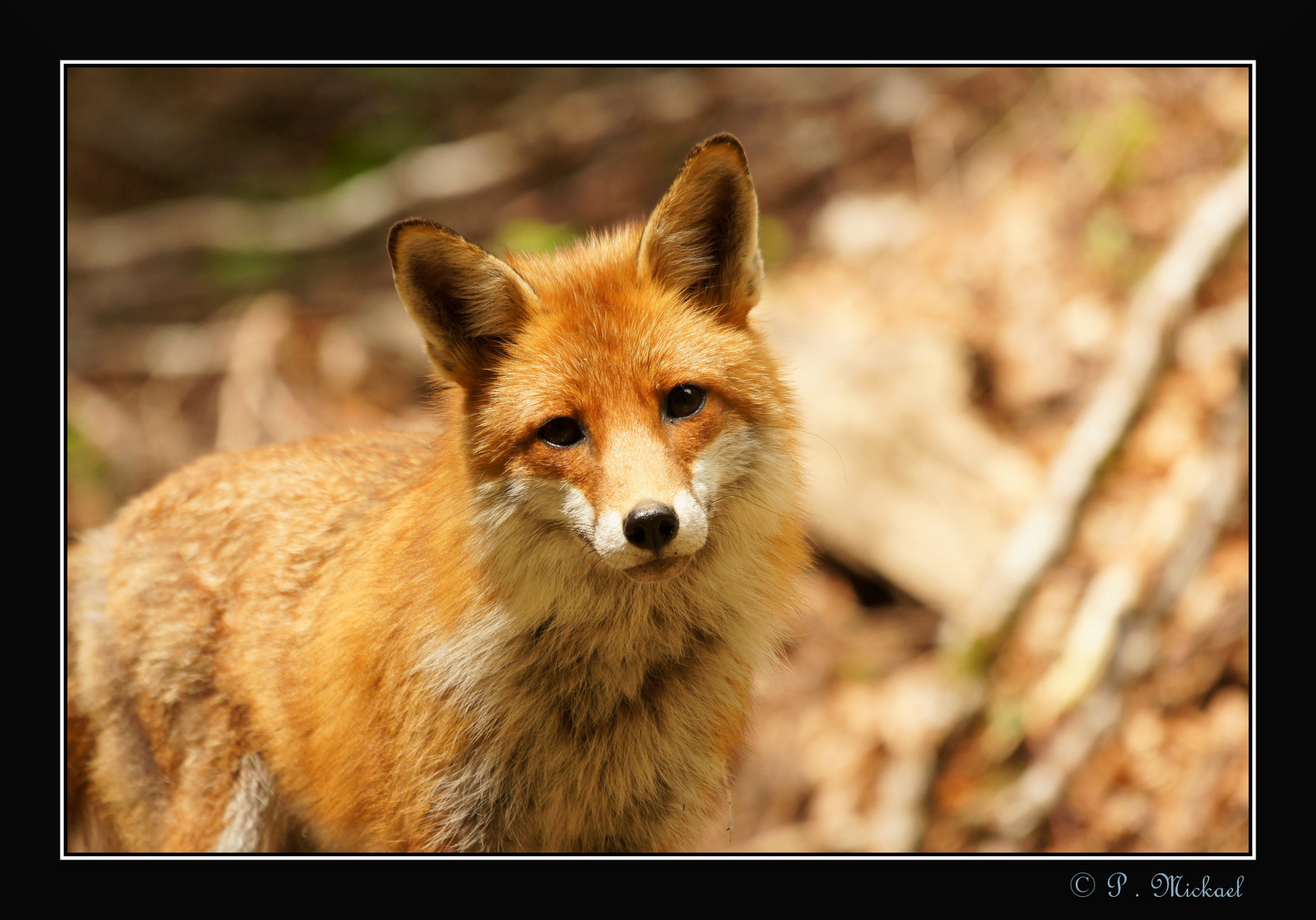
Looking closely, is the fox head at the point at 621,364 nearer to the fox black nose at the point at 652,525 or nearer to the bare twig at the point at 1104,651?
the fox black nose at the point at 652,525

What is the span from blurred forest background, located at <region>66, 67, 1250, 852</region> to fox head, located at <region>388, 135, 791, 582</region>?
4.03 ft

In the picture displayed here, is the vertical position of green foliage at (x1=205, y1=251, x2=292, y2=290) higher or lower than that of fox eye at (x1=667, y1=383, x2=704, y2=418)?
higher

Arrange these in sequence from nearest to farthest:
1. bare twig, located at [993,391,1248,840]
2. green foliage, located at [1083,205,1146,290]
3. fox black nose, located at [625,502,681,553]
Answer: fox black nose, located at [625,502,681,553]
bare twig, located at [993,391,1248,840]
green foliage, located at [1083,205,1146,290]

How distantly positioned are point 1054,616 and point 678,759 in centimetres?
470

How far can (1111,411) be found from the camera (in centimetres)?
782

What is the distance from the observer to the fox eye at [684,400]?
3.66m

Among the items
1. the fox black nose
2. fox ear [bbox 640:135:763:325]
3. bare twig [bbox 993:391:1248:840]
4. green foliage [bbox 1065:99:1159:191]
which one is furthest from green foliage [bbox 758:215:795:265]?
the fox black nose

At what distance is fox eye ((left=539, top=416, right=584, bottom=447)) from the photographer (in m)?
3.60

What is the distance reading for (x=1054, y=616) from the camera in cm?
764

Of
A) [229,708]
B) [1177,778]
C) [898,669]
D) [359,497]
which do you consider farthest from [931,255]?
[229,708]

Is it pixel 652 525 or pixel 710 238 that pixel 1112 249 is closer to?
pixel 710 238

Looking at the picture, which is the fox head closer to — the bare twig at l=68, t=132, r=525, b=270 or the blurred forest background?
the blurred forest background

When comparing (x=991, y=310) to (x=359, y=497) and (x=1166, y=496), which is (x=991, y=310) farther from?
(x=359, y=497)

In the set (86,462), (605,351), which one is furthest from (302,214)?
(605,351)
